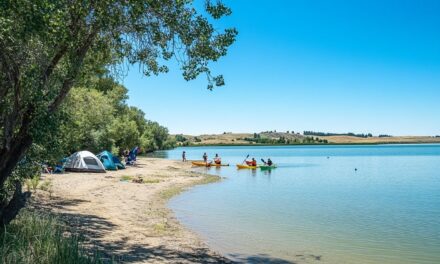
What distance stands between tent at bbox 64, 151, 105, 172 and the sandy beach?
19.2 ft

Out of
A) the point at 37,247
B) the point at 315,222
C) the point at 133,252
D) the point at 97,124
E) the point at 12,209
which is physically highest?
the point at 97,124

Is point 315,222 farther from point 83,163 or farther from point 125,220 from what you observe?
point 83,163

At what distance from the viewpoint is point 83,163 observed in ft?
115

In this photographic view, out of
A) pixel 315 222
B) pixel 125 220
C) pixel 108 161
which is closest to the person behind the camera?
pixel 125 220

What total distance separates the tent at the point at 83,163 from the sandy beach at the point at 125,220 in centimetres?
584

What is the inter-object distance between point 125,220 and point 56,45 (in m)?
8.33

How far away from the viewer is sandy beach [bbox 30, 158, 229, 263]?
1230cm

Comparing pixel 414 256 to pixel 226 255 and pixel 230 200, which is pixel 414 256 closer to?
pixel 226 255

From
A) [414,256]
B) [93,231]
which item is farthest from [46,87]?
[414,256]

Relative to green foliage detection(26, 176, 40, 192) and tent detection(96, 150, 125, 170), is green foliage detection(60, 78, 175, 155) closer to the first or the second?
tent detection(96, 150, 125, 170)

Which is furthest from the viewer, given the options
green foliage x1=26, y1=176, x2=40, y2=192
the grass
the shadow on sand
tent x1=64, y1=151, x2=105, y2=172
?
tent x1=64, y1=151, x2=105, y2=172

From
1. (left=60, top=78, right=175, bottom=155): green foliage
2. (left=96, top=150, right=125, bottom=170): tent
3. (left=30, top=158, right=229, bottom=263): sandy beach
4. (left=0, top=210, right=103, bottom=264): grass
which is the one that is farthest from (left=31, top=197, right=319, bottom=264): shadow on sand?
(left=96, top=150, right=125, bottom=170): tent

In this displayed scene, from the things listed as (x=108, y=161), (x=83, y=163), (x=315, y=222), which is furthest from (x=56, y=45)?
(x=108, y=161)

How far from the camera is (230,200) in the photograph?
2698cm
